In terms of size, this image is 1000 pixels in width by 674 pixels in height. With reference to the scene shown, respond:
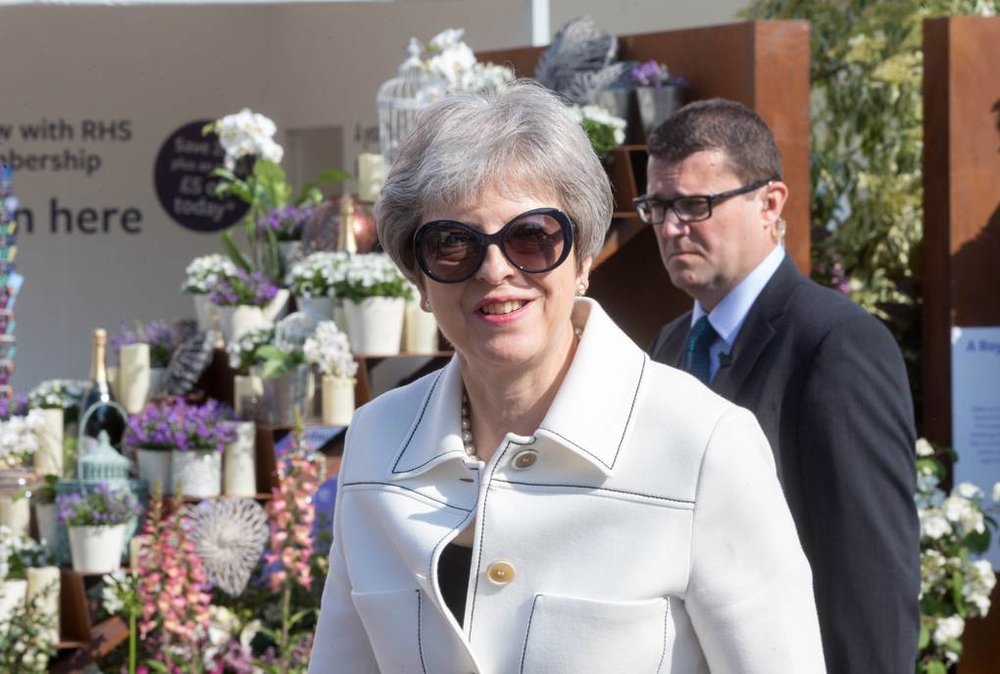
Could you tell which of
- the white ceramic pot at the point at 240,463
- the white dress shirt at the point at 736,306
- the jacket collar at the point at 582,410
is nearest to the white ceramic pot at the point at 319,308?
the white ceramic pot at the point at 240,463

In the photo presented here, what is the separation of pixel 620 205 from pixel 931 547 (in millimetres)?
1736

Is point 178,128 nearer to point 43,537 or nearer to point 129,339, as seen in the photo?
point 129,339

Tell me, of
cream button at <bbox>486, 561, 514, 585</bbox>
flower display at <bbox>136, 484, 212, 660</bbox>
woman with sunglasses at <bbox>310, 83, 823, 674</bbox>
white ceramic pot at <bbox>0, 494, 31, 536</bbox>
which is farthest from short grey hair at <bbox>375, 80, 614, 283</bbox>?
white ceramic pot at <bbox>0, 494, 31, 536</bbox>

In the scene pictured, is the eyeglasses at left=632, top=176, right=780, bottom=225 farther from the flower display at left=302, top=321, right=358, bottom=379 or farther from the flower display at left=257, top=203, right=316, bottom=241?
the flower display at left=257, top=203, right=316, bottom=241

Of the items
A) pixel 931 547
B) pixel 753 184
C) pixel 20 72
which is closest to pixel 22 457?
pixel 931 547

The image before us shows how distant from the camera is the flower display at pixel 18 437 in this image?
207 inches

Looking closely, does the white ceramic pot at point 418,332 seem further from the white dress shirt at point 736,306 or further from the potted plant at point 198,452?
the white dress shirt at point 736,306

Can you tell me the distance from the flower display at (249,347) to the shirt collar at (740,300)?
2912 millimetres

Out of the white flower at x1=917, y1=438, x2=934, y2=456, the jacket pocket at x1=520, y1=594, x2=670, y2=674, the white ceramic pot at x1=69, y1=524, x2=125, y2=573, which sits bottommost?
the white ceramic pot at x1=69, y1=524, x2=125, y2=573

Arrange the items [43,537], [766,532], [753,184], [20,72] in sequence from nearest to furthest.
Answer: [766,532]
[753,184]
[43,537]
[20,72]

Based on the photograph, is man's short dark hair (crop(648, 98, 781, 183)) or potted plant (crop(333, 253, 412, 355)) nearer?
man's short dark hair (crop(648, 98, 781, 183))

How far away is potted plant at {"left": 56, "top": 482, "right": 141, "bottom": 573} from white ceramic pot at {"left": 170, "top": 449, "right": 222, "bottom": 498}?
192 millimetres

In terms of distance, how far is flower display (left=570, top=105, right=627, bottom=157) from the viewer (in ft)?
18.4

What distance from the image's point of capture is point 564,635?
5.33 feet
